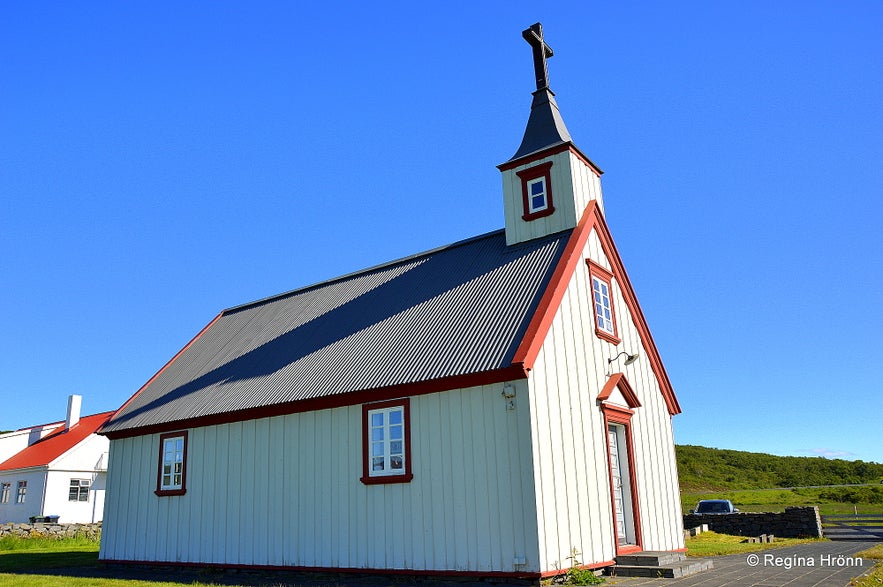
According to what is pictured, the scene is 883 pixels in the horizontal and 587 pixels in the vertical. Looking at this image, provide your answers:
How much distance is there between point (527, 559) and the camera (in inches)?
464

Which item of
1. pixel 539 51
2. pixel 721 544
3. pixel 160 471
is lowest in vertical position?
pixel 721 544

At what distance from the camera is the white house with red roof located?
3503cm

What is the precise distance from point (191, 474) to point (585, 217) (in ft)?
38.3

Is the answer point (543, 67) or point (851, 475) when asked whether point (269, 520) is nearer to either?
point (543, 67)

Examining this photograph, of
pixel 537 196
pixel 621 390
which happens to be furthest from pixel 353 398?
pixel 537 196

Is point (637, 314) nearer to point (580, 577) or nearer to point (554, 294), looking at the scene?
point (554, 294)

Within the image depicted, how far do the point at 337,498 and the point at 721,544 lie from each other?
41.4 feet

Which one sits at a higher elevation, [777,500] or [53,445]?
[53,445]

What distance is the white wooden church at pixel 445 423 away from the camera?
12.6m

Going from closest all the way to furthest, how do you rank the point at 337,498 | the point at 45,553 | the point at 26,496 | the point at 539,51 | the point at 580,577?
the point at 580,577 → the point at 337,498 → the point at 539,51 → the point at 45,553 → the point at 26,496

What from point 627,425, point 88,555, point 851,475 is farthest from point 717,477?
point 88,555

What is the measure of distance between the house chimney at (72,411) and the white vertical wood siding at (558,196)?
33.4 meters

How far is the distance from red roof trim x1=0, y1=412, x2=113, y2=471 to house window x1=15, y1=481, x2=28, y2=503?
908 millimetres

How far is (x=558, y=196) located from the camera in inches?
655
